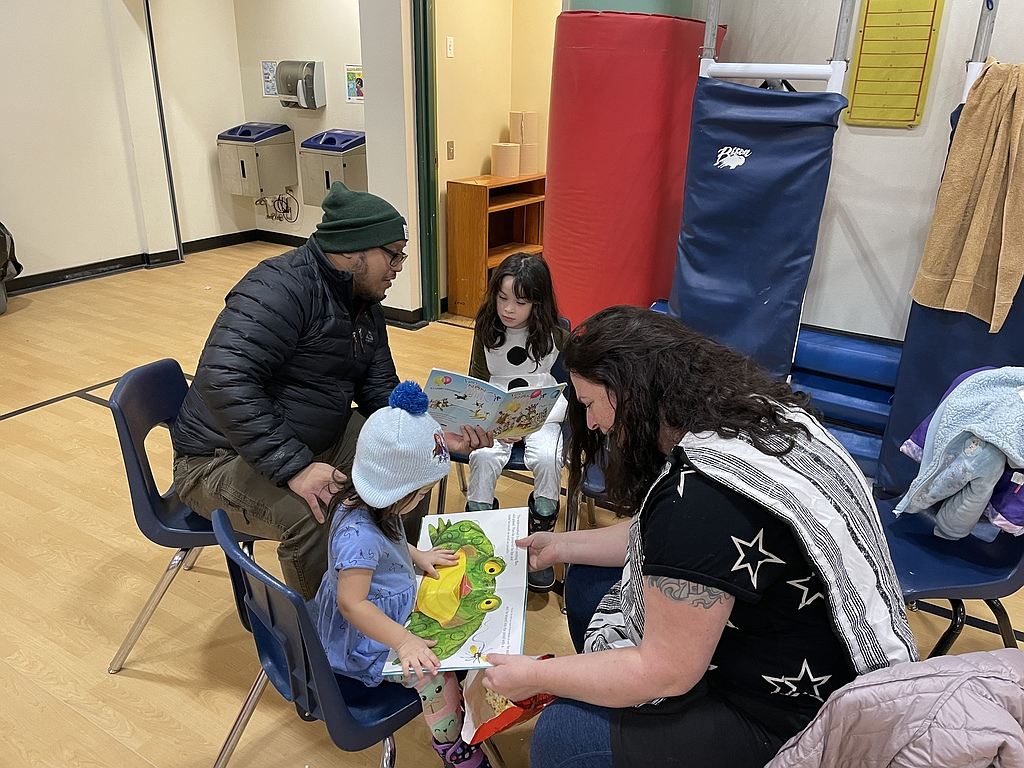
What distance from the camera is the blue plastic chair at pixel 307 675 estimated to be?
1161 mm

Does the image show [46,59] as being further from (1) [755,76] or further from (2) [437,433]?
(2) [437,433]

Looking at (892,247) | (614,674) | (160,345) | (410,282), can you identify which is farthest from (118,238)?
(614,674)

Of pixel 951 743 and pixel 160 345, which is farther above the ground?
pixel 951 743

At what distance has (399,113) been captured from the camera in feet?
13.2

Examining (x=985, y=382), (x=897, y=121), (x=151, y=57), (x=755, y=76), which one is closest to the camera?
(x=985, y=382)

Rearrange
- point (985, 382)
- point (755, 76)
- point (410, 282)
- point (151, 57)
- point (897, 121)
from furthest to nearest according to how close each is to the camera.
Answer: point (151, 57), point (410, 282), point (897, 121), point (755, 76), point (985, 382)

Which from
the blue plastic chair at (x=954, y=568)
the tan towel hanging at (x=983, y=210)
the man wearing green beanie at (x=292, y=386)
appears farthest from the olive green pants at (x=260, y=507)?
the tan towel hanging at (x=983, y=210)

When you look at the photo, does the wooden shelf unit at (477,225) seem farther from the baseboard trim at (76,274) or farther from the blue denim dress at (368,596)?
the blue denim dress at (368,596)

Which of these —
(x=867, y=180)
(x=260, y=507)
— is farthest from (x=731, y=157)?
(x=260, y=507)

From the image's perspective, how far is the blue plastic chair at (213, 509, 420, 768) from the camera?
3.81 feet

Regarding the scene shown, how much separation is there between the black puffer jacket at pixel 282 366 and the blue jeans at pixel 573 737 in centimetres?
80

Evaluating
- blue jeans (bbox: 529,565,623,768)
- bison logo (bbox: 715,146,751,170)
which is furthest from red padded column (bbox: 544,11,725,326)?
blue jeans (bbox: 529,565,623,768)

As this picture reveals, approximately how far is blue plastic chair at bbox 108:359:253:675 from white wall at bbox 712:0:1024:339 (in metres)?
2.43

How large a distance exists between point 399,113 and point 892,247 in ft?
8.39
